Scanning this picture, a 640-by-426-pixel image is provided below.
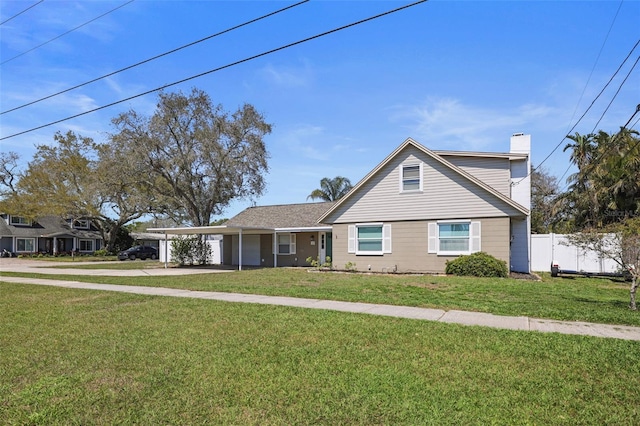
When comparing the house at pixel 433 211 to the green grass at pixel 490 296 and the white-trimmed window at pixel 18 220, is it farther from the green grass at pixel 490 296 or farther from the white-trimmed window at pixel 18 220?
the white-trimmed window at pixel 18 220

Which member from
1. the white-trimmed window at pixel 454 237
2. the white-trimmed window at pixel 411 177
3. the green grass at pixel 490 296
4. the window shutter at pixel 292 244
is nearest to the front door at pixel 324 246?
the window shutter at pixel 292 244

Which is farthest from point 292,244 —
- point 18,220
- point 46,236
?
point 18,220

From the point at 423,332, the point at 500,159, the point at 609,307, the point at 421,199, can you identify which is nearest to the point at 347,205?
the point at 421,199

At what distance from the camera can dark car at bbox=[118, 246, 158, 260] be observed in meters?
39.6

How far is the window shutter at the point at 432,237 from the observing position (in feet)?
63.2

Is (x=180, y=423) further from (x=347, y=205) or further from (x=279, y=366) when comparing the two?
(x=347, y=205)

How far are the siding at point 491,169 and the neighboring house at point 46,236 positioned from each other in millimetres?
47298

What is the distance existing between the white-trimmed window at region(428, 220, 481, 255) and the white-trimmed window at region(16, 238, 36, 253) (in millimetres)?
49441

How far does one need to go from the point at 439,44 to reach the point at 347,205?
38.3 feet

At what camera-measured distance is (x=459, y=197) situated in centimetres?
1875

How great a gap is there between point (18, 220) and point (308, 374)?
5761cm

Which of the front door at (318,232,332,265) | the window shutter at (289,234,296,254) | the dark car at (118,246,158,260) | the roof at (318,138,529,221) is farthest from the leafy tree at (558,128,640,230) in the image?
the dark car at (118,246,158,260)

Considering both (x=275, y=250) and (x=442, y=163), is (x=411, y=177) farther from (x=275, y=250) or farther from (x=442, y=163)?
Result: (x=275, y=250)

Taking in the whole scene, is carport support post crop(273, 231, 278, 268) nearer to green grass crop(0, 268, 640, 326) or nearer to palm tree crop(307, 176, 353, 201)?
green grass crop(0, 268, 640, 326)
